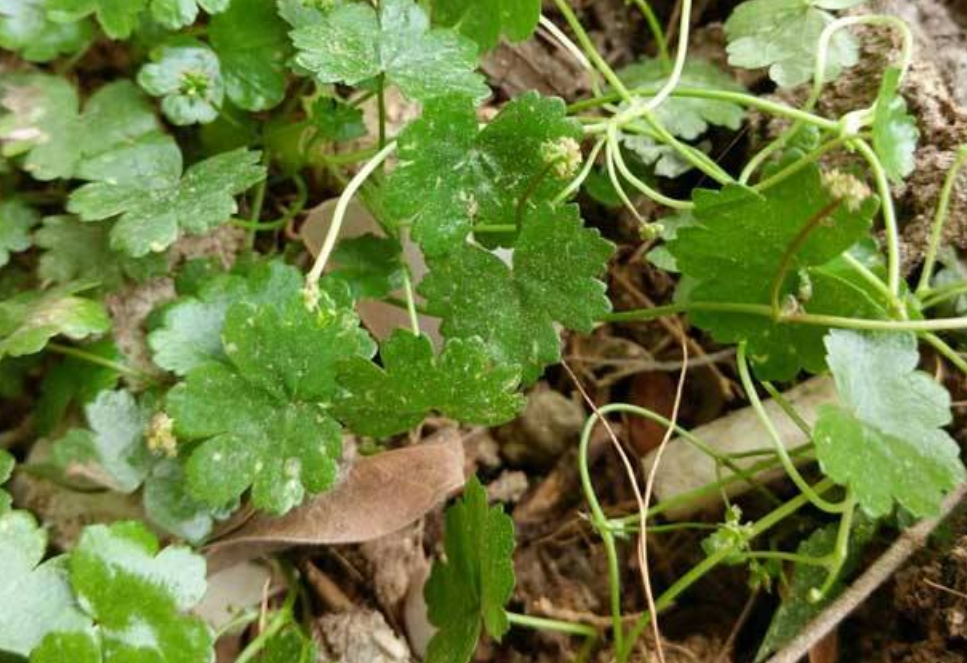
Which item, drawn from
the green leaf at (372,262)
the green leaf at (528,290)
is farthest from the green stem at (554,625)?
the green leaf at (372,262)

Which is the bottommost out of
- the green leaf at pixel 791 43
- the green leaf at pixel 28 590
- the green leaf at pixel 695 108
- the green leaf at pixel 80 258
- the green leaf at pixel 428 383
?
the green leaf at pixel 28 590

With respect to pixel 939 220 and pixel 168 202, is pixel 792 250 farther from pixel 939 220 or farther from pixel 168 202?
pixel 168 202

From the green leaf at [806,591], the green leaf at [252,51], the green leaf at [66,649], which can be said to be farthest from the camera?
the green leaf at [252,51]

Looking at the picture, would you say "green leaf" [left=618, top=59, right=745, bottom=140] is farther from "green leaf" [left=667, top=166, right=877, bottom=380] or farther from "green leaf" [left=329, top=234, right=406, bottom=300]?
Result: "green leaf" [left=329, top=234, right=406, bottom=300]

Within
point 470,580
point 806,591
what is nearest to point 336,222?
point 470,580

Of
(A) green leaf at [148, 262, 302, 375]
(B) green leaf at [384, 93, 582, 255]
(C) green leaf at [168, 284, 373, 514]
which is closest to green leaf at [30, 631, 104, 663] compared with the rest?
(C) green leaf at [168, 284, 373, 514]

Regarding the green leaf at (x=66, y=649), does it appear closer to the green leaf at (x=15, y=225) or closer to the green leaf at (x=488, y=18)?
the green leaf at (x=15, y=225)

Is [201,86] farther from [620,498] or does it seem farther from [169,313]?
[620,498]

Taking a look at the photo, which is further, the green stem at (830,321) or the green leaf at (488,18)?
the green leaf at (488,18)
